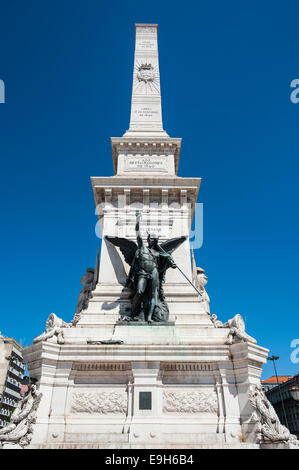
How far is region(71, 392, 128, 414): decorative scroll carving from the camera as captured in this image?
33.9ft

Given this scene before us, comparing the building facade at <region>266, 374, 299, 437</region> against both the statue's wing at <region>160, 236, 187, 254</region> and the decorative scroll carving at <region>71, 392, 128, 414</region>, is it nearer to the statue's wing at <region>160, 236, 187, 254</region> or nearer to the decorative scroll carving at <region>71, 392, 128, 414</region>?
the statue's wing at <region>160, 236, 187, 254</region>

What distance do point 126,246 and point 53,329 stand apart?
4.17 m

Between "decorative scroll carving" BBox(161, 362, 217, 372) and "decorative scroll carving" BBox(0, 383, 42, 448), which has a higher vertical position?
"decorative scroll carving" BBox(161, 362, 217, 372)

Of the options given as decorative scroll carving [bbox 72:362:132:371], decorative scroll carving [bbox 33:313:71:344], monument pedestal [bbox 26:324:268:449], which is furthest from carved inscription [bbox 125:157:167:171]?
decorative scroll carving [bbox 72:362:132:371]

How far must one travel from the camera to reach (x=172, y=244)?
14000 mm

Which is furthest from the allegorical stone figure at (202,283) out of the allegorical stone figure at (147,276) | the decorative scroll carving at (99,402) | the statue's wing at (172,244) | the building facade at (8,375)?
the building facade at (8,375)

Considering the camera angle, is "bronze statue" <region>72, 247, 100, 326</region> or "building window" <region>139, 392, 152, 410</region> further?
"bronze statue" <region>72, 247, 100, 326</region>

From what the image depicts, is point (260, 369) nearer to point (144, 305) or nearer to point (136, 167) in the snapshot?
point (144, 305)

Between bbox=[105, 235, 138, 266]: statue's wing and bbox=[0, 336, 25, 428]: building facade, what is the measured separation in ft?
168

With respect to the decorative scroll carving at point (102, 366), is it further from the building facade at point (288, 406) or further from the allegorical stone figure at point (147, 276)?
the building facade at point (288, 406)

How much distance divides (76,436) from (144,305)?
14.8 ft

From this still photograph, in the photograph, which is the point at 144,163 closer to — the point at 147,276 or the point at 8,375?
the point at 147,276

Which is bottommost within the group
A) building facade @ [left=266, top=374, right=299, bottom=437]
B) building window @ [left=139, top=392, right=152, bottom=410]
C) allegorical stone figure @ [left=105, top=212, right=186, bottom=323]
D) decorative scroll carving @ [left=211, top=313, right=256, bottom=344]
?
building window @ [left=139, top=392, right=152, bottom=410]
